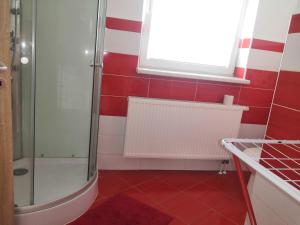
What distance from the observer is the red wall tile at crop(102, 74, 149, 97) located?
2.12m

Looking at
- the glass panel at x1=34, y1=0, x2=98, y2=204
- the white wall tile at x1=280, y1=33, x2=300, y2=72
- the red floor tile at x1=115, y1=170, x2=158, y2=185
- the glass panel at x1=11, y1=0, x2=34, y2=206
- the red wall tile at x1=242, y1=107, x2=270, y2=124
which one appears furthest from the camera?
the red wall tile at x1=242, y1=107, x2=270, y2=124

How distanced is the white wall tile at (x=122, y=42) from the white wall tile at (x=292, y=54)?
1.26 m

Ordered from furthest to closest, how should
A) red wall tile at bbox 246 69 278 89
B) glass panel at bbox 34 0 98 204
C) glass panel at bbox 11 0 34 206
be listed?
red wall tile at bbox 246 69 278 89 < glass panel at bbox 34 0 98 204 < glass panel at bbox 11 0 34 206

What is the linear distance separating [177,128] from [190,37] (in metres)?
0.86

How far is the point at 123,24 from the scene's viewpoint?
2020mm

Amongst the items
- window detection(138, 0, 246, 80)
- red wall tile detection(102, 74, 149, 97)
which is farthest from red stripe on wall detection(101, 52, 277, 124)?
window detection(138, 0, 246, 80)

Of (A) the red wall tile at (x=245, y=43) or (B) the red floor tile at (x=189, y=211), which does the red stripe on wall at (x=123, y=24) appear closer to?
(A) the red wall tile at (x=245, y=43)

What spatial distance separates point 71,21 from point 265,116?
206cm

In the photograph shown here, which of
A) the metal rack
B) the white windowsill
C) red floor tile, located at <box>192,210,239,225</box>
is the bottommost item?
red floor tile, located at <box>192,210,239,225</box>

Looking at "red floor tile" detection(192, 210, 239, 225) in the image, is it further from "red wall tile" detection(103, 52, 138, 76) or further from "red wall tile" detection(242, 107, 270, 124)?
"red wall tile" detection(103, 52, 138, 76)

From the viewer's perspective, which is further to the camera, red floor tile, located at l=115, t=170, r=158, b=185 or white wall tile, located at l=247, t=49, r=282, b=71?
white wall tile, located at l=247, t=49, r=282, b=71

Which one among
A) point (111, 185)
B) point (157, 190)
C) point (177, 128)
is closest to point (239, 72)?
point (177, 128)

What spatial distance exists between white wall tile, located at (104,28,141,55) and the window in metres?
0.14

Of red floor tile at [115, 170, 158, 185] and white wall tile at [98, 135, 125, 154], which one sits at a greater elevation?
white wall tile at [98, 135, 125, 154]
